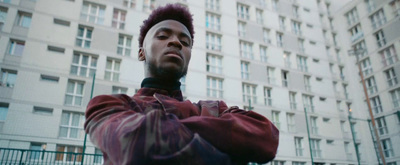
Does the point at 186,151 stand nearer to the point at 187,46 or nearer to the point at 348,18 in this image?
the point at 187,46

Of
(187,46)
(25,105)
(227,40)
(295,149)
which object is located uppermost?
(227,40)

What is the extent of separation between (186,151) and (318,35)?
30571 mm

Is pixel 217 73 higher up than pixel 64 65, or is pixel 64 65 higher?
pixel 217 73

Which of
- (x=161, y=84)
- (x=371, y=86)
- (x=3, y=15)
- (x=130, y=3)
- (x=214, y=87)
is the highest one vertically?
(x=130, y=3)

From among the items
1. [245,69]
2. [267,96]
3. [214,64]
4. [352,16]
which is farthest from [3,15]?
[352,16]

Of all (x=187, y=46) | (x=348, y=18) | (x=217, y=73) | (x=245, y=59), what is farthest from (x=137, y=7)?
(x=348, y=18)

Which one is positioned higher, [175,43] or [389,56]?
[389,56]

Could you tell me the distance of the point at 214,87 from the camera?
20.5 m

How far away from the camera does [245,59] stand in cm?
2258

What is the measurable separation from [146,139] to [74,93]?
16755 millimetres

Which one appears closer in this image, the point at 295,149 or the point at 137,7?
the point at 137,7

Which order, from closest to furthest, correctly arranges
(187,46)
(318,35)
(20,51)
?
1. (187,46)
2. (20,51)
3. (318,35)

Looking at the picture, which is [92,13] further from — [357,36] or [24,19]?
[357,36]

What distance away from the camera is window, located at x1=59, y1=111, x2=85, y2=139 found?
14.7 metres
